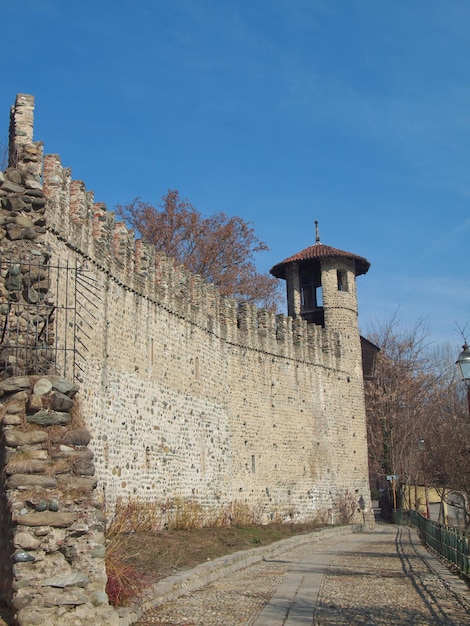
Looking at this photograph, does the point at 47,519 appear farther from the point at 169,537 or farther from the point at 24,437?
the point at 169,537

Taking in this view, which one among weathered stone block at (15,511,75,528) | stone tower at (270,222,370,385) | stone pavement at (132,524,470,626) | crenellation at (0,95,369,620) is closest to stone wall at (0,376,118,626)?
weathered stone block at (15,511,75,528)

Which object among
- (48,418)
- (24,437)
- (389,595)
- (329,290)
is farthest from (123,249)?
(329,290)

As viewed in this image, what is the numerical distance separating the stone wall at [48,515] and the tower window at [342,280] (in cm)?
2281

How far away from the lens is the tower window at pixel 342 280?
2911cm

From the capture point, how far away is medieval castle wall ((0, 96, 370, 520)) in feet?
43.0

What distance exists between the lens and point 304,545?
59.1 feet

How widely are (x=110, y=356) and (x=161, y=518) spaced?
Result: 396cm

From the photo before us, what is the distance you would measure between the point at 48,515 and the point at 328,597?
417cm

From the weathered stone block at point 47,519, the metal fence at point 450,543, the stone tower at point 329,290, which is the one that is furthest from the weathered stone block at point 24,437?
the stone tower at point 329,290

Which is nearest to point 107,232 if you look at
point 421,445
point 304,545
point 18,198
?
point 18,198

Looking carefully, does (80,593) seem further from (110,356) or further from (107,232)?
(107,232)

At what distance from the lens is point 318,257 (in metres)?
29.0

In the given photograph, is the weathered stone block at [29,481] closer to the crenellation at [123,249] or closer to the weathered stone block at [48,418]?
the weathered stone block at [48,418]

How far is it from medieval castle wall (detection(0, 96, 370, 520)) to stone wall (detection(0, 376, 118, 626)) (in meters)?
1.30
